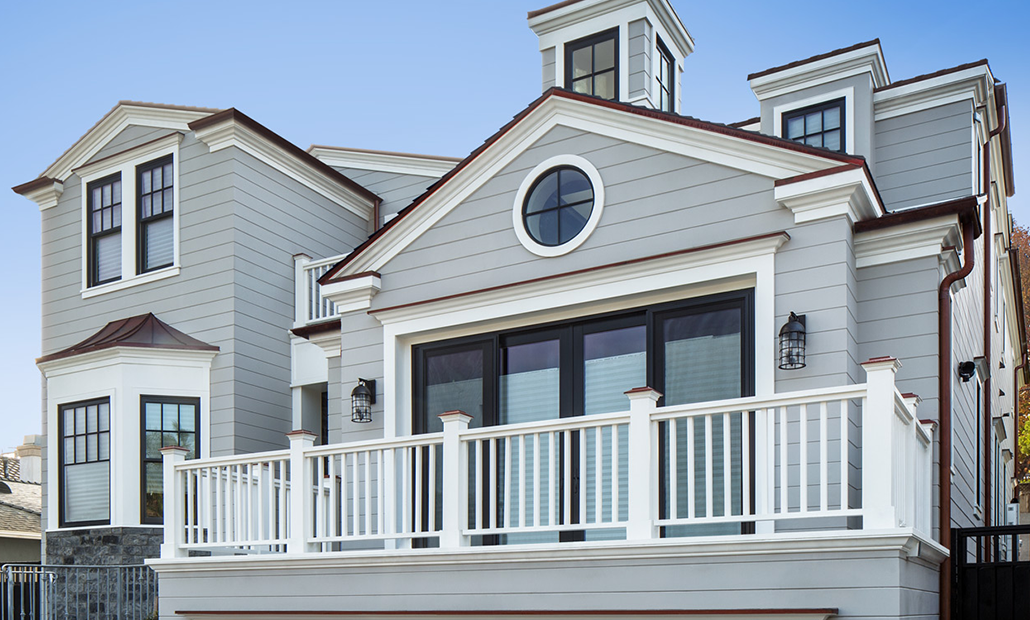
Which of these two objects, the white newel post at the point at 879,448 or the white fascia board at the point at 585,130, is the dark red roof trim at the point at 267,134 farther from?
the white newel post at the point at 879,448

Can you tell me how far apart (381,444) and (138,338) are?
5951 millimetres

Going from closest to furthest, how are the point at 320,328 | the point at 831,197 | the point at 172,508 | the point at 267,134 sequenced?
the point at 831,197 → the point at 172,508 → the point at 320,328 → the point at 267,134

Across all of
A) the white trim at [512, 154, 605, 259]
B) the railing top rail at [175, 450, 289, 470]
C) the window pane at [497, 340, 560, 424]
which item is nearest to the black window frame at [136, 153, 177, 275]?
the railing top rail at [175, 450, 289, 470]

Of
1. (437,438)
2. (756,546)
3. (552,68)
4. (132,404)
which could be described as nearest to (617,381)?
(437,438)

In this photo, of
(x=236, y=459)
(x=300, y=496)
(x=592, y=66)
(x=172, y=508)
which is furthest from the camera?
(x=592, y=66)

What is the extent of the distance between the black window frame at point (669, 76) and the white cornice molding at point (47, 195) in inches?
321

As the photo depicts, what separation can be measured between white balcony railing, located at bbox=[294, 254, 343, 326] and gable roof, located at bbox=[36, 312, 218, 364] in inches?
45.1

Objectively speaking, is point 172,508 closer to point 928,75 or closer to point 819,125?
point 819,125

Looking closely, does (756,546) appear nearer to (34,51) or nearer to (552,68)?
(552,68)

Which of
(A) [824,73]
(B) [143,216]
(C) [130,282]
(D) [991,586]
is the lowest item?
(D) [991,586]

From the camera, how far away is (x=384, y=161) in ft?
47.9

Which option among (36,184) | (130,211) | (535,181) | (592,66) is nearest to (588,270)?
(535,181)

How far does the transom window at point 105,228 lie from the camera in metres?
13.1

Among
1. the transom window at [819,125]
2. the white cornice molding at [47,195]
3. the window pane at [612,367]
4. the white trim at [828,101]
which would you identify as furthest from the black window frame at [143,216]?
the transom window at [819,125]
